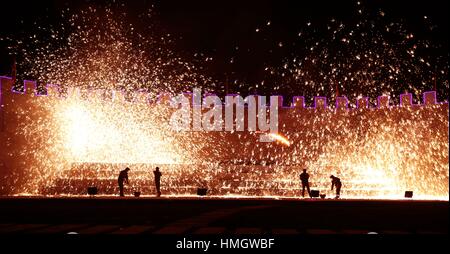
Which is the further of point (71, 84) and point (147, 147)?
point (147, 147)

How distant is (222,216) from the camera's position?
13.1m

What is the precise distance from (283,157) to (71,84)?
1292cm

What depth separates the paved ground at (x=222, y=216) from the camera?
10258mm

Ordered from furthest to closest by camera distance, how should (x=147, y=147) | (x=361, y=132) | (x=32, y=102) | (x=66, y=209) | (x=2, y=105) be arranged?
1. (x=147, y=147)
2. (x=361, y=132)
3. (x=32, y=102)
4. (x=2, y=105)
5. (x=66, y=209)

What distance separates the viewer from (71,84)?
28016 mm

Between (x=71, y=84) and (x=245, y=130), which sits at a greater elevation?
(x=71, y=84)

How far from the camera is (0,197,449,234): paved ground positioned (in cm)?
1026

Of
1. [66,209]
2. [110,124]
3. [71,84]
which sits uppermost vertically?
[71,84]
